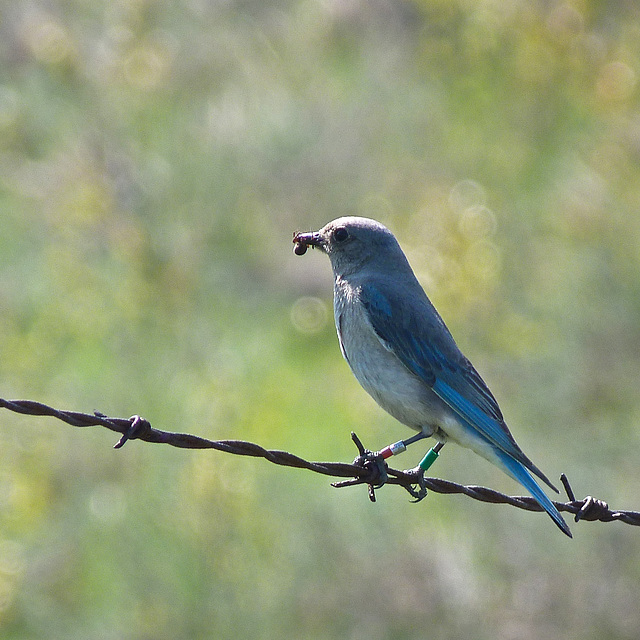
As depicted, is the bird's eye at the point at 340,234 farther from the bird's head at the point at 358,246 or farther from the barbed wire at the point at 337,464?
the barbed wire at the point at 337,464

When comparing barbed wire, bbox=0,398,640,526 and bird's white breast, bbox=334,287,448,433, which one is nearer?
barbed wire, bbox=0,398,640,526

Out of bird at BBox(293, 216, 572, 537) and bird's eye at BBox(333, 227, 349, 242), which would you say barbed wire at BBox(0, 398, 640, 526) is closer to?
bird at BBox(293, 216, 572, 537)

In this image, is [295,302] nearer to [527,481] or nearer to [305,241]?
[305,241]

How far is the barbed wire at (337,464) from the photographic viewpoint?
306cm

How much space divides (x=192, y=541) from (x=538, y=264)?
10.5 ft

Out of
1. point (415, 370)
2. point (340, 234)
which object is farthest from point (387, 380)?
point (340, 234)

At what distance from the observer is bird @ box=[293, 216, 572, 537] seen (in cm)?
428

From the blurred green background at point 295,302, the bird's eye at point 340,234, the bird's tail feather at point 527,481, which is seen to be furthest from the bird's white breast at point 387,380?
the blurred green background at point 295,302

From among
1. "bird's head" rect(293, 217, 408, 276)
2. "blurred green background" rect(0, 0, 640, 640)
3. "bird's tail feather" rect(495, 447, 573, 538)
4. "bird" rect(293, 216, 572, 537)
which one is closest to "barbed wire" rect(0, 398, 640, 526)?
"bird's tail feather" rect(495, 447, 573, 538)

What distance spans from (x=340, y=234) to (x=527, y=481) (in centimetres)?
150

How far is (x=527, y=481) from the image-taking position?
401 centimetres

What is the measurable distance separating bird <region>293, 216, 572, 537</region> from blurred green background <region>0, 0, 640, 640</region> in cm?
237

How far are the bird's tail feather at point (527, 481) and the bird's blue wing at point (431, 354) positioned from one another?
81mm

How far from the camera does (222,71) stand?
10344 mm
